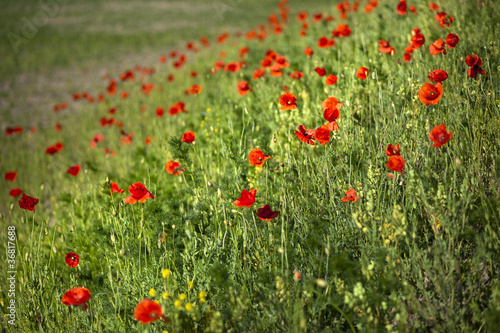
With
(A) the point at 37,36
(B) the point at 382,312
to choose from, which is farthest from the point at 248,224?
(A) the point at 37,36

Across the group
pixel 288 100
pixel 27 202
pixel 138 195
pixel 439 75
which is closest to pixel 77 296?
pixel 138 195

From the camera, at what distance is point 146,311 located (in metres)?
1.40

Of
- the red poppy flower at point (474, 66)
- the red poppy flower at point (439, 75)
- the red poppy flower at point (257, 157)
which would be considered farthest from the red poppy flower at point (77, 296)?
the red poppy flower at point (474, 66)

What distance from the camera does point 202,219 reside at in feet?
7.39

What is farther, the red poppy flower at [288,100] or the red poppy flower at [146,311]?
the red poppy flower at [288,100]

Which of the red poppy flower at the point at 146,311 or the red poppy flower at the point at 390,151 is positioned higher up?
the red poppy flower at the point at 390,151

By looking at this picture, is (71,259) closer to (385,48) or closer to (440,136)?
(440,136)

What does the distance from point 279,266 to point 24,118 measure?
799 cm

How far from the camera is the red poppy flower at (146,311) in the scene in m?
1.38

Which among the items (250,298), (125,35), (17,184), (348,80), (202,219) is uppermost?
(125,35)

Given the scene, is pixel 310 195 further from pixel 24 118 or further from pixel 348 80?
pixel 24 118

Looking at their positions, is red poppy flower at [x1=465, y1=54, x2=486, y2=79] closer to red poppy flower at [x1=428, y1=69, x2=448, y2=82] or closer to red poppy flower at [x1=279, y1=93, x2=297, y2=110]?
red poppy flower at [x1=428, y1=69, x2=448, y2=82]

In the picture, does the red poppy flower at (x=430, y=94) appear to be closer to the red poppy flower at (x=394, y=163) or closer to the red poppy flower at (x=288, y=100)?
the red poppy flower at (x=394, y=163)

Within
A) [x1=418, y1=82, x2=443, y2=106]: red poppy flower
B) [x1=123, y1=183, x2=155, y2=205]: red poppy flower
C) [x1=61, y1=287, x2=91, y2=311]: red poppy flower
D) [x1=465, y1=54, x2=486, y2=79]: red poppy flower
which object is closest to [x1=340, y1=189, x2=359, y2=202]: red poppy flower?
[x1=418, y1=82, x2=443, y2=106]: red poppy flower
